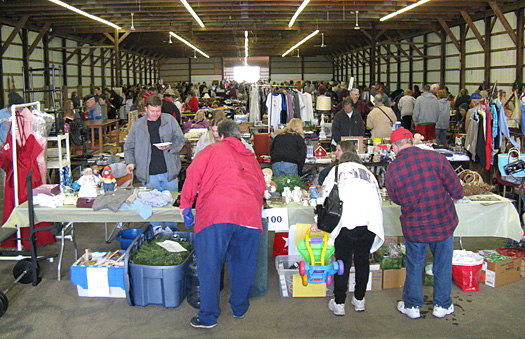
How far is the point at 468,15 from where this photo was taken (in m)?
14.7

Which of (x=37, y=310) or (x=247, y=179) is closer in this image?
(x=247, y=179)

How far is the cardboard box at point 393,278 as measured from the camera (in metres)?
4.45

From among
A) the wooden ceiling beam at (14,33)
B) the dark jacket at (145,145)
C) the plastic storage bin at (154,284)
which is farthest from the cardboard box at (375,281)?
the wooden ceiling beam at (14,33)

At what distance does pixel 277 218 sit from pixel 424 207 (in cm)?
123

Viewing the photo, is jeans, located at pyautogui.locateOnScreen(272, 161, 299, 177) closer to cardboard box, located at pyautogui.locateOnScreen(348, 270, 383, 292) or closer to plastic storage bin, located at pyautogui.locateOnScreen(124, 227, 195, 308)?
cardboard box, located at pyautogui.locateOnScreen(348, 270, 383, 292)

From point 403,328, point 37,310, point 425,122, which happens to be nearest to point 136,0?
point 425,122

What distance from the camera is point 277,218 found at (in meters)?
4.36

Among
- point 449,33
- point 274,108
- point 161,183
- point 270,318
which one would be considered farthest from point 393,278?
point 449,33

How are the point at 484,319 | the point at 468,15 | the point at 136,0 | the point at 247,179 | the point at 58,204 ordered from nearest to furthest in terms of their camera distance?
the point at 247,179, the point at 484,319, the point at 58,204, the point at 136,0, the point at 468,15

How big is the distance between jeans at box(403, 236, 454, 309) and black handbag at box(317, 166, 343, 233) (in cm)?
57

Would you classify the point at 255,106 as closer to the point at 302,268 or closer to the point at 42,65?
the point at 302,268

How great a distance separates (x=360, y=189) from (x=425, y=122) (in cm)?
749

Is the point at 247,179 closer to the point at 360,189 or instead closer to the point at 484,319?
the point at 360,189

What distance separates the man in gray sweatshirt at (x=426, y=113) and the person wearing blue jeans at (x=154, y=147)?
6.69 metres
